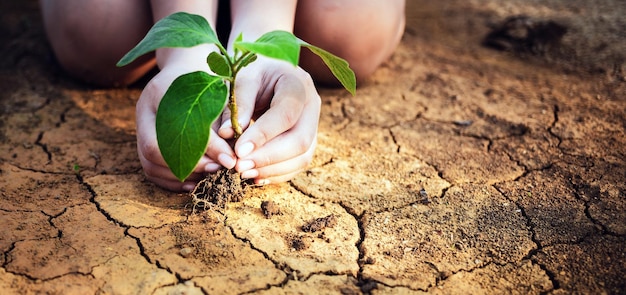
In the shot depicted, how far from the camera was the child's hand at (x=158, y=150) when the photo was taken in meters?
1.60

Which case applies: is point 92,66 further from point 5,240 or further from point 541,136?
point 541,136

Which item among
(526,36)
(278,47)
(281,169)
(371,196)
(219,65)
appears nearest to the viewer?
(278,47)

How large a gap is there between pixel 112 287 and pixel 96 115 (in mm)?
1018

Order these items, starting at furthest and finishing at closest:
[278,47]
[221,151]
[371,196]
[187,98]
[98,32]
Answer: [98,32] < [371,196] < [221,151] < [187,98] < [278,47]

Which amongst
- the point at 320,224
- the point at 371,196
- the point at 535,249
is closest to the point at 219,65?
the point at 320,224

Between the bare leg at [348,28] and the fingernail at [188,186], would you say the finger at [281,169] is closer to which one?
the fingernail at [188,186]

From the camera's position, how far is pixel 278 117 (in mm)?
1627

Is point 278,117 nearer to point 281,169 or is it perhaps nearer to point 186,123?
point 281,169

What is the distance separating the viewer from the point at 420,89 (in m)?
2.56

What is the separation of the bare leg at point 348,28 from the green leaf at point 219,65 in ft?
3.07

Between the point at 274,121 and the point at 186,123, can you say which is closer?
the point at 186,123

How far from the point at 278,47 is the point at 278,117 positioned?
0.39 metres

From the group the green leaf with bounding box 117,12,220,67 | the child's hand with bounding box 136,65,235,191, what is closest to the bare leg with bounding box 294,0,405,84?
the child's hand with bounding box 136,65,235,191

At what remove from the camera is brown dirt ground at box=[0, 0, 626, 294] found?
59.0 inches
